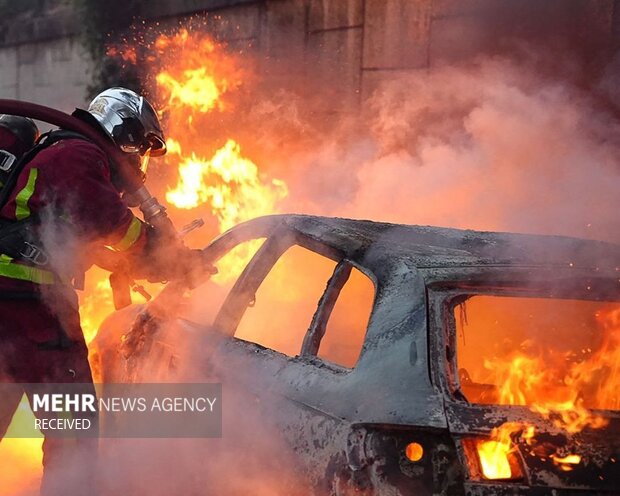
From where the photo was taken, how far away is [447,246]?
8.71 ft

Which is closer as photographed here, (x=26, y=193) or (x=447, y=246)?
(x=447, y=246)

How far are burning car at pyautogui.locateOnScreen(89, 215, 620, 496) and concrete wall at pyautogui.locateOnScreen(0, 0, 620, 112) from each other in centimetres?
421

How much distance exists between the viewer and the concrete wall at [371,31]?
262 inches

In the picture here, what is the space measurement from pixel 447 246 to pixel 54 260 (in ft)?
6.11

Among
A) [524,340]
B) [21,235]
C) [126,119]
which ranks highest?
[126,119]

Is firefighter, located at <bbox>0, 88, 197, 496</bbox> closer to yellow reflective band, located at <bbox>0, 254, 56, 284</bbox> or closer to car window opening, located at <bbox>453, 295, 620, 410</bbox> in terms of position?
yellow reflective band, located at <bbox>0, 254, 56, 284</bbox>

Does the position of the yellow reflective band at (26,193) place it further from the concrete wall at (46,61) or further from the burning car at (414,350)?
the concrete wall at (46,61)

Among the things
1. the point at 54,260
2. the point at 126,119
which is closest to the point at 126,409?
the point at 54,260

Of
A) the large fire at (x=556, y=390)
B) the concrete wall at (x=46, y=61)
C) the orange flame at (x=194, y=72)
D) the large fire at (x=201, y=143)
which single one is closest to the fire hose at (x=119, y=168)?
the large fire at (x=556, y=390)

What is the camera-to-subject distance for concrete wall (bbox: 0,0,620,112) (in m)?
6.64

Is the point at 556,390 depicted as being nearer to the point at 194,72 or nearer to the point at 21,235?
the point at 21,235

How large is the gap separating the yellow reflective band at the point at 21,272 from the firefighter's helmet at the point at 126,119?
2.90ft

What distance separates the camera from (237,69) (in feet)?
30.9

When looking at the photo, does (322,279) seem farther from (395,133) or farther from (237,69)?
(237,69)
